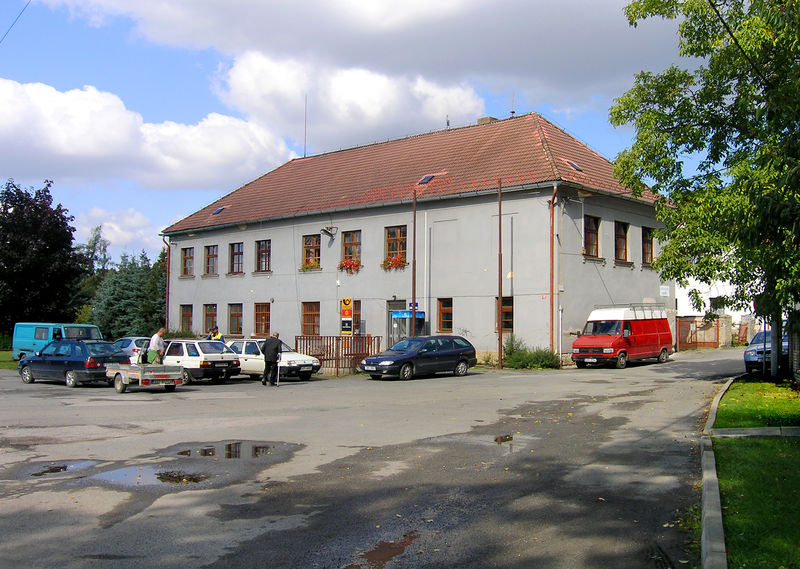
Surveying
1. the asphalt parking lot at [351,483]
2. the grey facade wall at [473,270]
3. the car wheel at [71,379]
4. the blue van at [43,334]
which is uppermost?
the grey facade wall at [473,270]

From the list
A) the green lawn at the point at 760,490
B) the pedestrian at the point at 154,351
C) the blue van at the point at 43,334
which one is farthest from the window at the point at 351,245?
the green lawn at the point at 760,490

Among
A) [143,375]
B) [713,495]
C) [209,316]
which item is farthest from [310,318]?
[713,495]

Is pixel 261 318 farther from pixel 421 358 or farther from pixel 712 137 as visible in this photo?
pixel 712 137

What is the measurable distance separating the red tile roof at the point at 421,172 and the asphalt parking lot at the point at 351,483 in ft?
56.6

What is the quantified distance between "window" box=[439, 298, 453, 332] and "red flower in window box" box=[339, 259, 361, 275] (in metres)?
4.96

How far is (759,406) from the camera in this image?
13.5 meters

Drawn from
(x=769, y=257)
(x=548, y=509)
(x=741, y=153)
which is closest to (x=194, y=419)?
(x=548, y=509)

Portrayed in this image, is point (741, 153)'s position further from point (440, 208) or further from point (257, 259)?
point (257, 259)

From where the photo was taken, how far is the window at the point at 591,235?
31609 millimetres

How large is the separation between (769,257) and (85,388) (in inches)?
737

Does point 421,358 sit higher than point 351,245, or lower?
lower

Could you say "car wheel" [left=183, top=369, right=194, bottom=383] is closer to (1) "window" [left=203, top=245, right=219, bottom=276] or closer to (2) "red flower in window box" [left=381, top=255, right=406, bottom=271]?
(2) "red flower in window box" [left=381, top=255, right=406, bottom=271]

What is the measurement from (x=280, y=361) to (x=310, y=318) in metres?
13.6

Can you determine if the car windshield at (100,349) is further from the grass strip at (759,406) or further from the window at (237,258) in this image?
the window at (237,258)
